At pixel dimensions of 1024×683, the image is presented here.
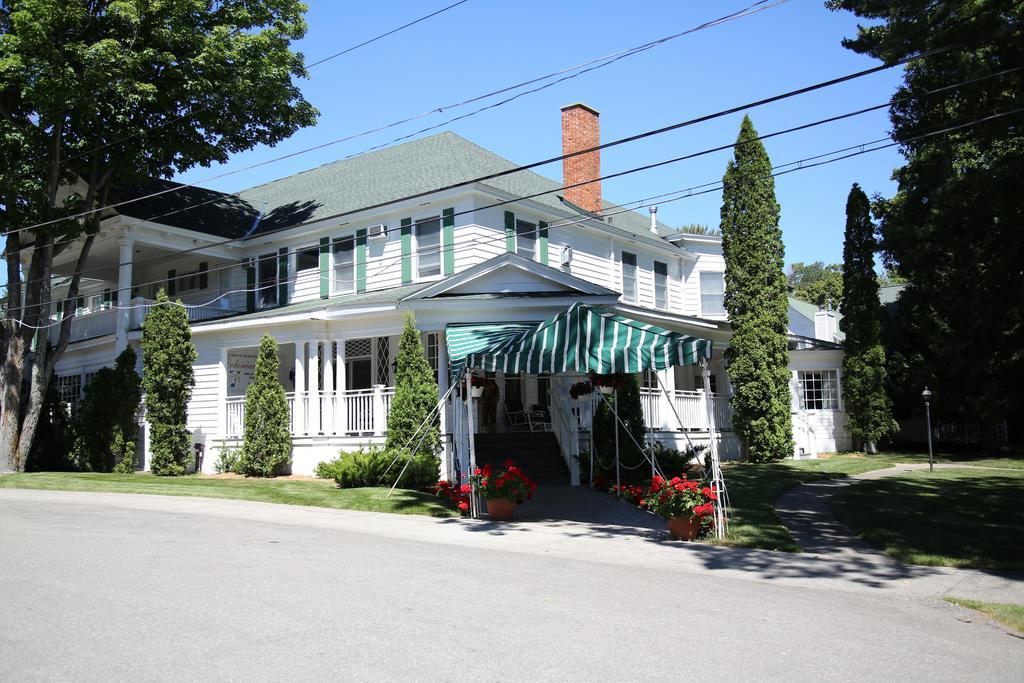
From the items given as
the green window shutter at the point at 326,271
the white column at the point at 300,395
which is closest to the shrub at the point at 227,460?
the white column at the point at 300,395

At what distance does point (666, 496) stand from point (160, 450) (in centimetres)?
1457

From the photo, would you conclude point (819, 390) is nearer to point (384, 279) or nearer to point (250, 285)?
point (384, 279)

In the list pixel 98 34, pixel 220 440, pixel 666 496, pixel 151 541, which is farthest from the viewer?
pixel 220 440

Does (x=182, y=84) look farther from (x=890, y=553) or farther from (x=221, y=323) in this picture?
(x=890, y=553)

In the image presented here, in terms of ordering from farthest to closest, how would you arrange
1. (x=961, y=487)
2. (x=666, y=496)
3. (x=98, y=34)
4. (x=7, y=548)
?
(x=98, y=34) < (x=961, y=487) < (x=666, y=496) < (x=7, y=548)

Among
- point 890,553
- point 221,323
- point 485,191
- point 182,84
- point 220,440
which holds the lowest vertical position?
point 890,553

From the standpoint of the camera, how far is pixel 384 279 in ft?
71.9

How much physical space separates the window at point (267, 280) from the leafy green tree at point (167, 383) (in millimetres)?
3453

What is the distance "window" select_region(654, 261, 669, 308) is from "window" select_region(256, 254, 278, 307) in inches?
498

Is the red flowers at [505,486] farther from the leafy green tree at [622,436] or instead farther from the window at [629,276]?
the window at [629,276]

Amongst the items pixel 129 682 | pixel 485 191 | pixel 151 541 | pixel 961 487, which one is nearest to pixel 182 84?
pixel 485 191

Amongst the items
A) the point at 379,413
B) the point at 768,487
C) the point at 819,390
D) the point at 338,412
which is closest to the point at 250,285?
the point at 338,412

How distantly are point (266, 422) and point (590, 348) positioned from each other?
10508 millimetres

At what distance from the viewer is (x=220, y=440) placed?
21.9 m
